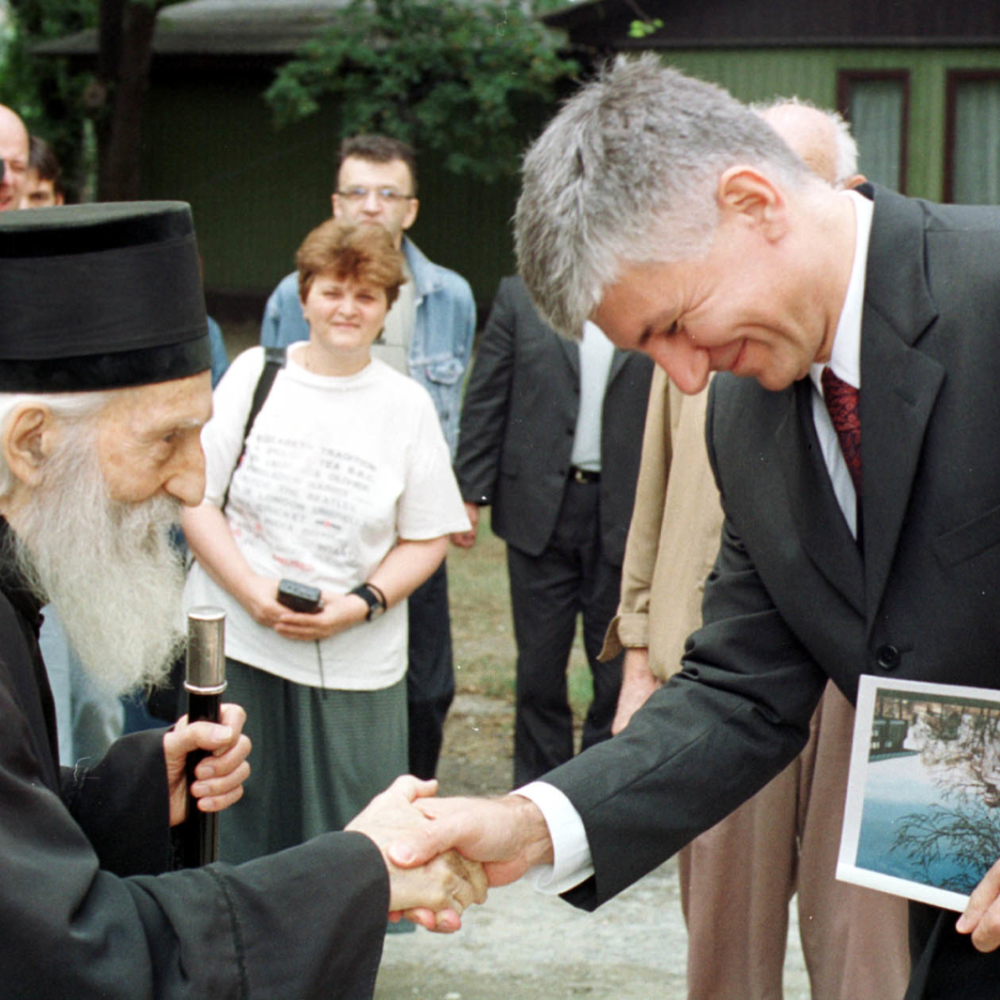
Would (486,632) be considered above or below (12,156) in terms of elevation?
below

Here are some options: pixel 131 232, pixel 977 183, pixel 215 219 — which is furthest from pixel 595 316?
pixel 215 219

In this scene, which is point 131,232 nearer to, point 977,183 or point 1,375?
point 1,375

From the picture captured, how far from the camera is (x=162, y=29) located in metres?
21.5

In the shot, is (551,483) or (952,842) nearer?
(952,842)

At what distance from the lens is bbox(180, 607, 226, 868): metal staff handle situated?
8.09 ft

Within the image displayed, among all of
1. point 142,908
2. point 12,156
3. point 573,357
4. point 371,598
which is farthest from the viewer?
point 573,357

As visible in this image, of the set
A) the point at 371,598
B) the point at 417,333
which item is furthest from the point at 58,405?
the point at 417,333

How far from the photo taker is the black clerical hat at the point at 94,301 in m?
2.44

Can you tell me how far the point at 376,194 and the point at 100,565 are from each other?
3478 mm

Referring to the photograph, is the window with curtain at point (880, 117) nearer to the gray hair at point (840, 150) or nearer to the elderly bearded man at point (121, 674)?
the gray hair at point (840, 150)

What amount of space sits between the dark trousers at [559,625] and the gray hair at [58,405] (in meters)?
3.14

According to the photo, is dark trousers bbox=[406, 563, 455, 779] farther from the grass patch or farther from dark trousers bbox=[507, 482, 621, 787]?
the grass patch

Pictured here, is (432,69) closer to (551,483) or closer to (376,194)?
(376,194)

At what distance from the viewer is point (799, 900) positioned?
3912 mm
